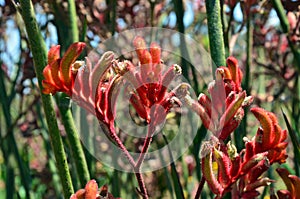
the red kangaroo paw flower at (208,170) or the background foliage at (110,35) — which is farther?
the background foliage at (110,35)

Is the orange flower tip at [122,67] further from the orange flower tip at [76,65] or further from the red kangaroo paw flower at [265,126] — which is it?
the red kangaroo paw flower at [265,126]

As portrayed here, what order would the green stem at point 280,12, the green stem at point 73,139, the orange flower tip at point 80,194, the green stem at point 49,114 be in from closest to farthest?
the orange flower tip at point 80,194 → the green stem at point 49,114 → the green stem at point 73,139 → the green stem at point 280,12

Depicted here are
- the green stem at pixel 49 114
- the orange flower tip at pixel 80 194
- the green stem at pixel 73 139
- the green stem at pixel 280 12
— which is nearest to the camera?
the orange flower tip at pixel 80 194

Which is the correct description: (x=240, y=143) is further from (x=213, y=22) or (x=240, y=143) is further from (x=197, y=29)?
(x=197, y=29)

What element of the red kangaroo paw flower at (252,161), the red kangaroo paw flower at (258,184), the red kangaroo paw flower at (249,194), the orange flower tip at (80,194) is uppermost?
→ the orange flower tip at (80,194)

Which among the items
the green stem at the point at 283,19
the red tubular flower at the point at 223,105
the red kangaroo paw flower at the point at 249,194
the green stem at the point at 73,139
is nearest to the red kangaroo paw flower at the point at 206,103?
the red tubular flower at the point at 223,105

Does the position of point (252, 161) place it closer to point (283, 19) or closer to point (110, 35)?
point (283, 19)

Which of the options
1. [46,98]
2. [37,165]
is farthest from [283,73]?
[37,165]

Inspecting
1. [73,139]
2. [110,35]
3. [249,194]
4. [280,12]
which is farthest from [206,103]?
[110,35]

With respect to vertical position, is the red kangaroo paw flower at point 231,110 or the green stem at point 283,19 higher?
the green stem at point 283,19
